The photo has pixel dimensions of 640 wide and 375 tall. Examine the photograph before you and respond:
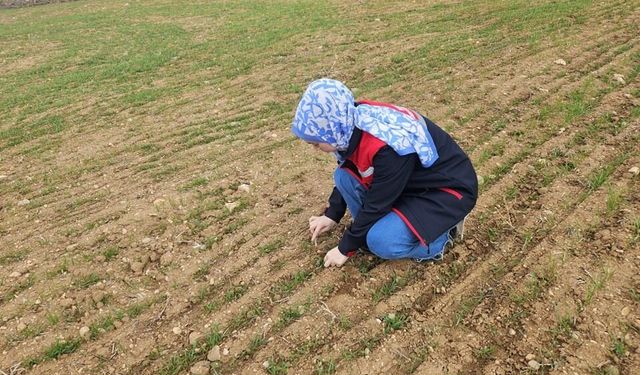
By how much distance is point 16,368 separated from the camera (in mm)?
3043

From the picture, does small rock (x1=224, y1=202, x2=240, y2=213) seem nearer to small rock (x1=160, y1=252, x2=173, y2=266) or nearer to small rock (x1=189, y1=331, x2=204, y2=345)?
small rock (x1=160, y1=252, x2=173, y2=266)

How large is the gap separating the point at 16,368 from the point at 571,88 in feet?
18.9

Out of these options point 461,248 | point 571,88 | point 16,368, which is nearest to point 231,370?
point 16,368

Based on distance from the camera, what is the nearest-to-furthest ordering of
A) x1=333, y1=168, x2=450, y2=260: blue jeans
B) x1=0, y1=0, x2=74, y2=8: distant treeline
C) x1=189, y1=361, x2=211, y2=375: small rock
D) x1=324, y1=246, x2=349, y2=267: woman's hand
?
x1=189, y1=361, x2=211, y2=375: small rock → x1=333, y1=168, x2=450, y2=260: blue jeans → x1=324, y1=246, x2=349, y2=267: woman's hand → x1=0, y1=0, x2=74, y2=8: distant treeline

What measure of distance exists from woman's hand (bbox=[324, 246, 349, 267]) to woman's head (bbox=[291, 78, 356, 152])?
91 centimetres

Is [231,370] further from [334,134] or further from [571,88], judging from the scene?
[571,88]

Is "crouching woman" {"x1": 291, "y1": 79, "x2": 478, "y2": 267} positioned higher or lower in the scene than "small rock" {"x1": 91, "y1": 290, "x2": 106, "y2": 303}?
higher

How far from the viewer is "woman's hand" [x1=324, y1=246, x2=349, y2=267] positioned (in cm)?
345

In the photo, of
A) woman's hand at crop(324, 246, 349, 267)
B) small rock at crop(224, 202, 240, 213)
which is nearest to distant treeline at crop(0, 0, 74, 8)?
small rock at crop(224, 202, 240, 213)

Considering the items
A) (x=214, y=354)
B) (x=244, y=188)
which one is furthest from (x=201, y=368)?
(x=244, y=188)

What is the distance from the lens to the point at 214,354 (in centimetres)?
300

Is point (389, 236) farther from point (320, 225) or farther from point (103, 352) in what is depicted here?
point (103, 352)

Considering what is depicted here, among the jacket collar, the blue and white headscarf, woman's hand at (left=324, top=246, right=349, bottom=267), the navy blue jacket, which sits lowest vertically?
woman's hand at (left=324, top=246, right=349, bottom=267)

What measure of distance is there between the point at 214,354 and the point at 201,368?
0.35ft
